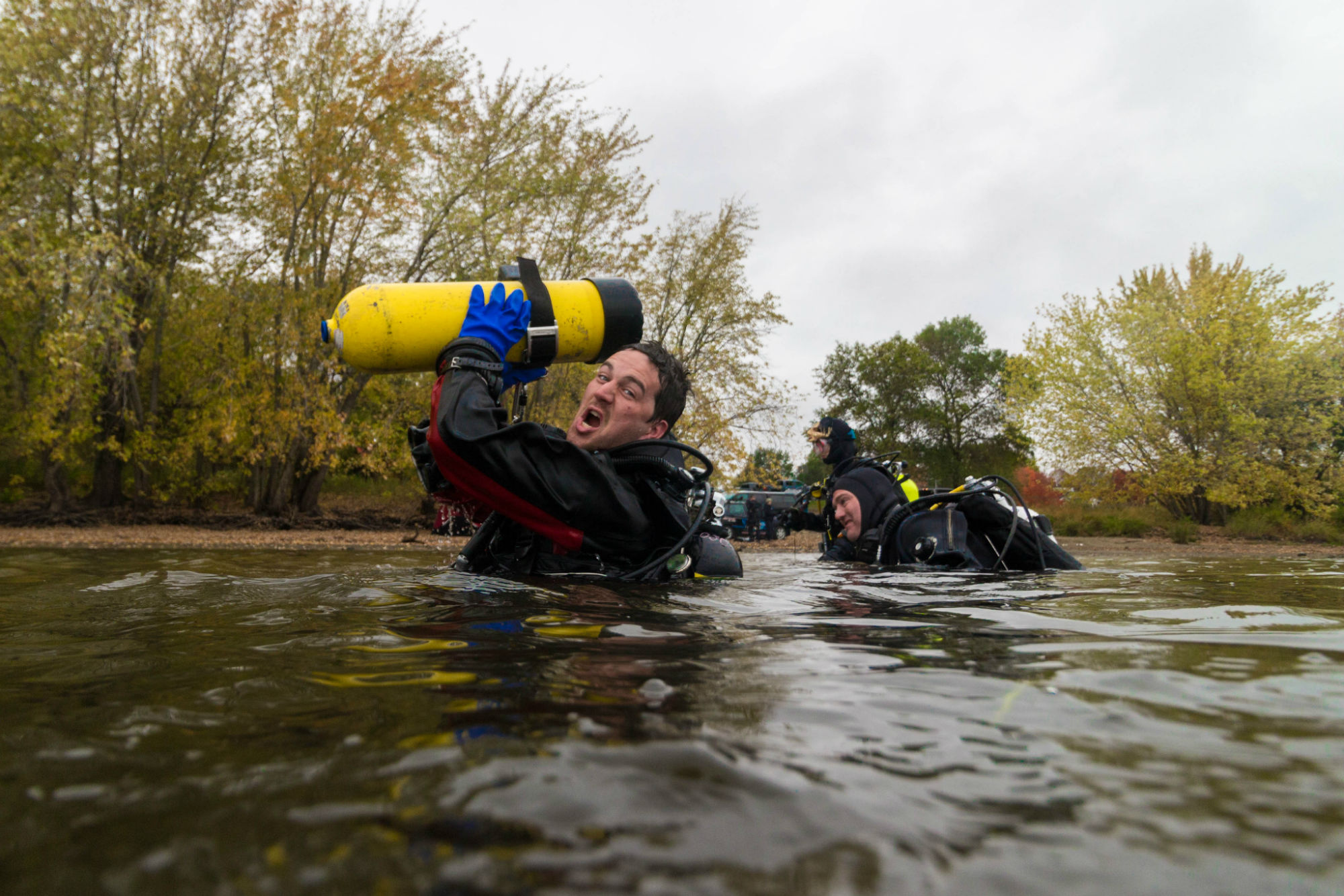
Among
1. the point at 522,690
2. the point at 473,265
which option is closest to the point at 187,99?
the point at 473,265

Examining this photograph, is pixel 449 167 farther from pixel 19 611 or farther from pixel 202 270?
pixel 19 611

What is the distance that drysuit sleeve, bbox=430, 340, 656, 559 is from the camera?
3.27 m

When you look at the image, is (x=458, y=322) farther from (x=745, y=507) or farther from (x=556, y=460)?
(x=745, y=507)

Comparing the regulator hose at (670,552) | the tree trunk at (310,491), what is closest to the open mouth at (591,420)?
the regulator hose at (670,552)

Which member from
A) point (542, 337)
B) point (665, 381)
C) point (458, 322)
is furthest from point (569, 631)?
point (665, 381)

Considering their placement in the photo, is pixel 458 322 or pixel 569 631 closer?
pixel 569 631

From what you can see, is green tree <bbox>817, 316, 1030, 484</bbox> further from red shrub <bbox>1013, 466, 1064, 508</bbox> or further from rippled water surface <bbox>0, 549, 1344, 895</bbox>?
rippled water surface <bbox>0, 549, 1344, 895</bbox>

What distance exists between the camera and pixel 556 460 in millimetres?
3459

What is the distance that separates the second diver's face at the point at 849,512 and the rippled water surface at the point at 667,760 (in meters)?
3.82

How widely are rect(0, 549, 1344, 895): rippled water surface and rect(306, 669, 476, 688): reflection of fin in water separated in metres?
0.01

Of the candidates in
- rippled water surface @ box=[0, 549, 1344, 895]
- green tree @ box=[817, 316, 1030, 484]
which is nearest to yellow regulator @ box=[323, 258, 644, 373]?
rippled water surface @ box=[0, 549, 1344, 895]

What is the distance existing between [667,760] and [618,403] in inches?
123

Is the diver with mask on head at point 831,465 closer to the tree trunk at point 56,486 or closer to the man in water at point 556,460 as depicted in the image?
the man in water at point 556,460

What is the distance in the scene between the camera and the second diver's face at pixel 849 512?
639cm
